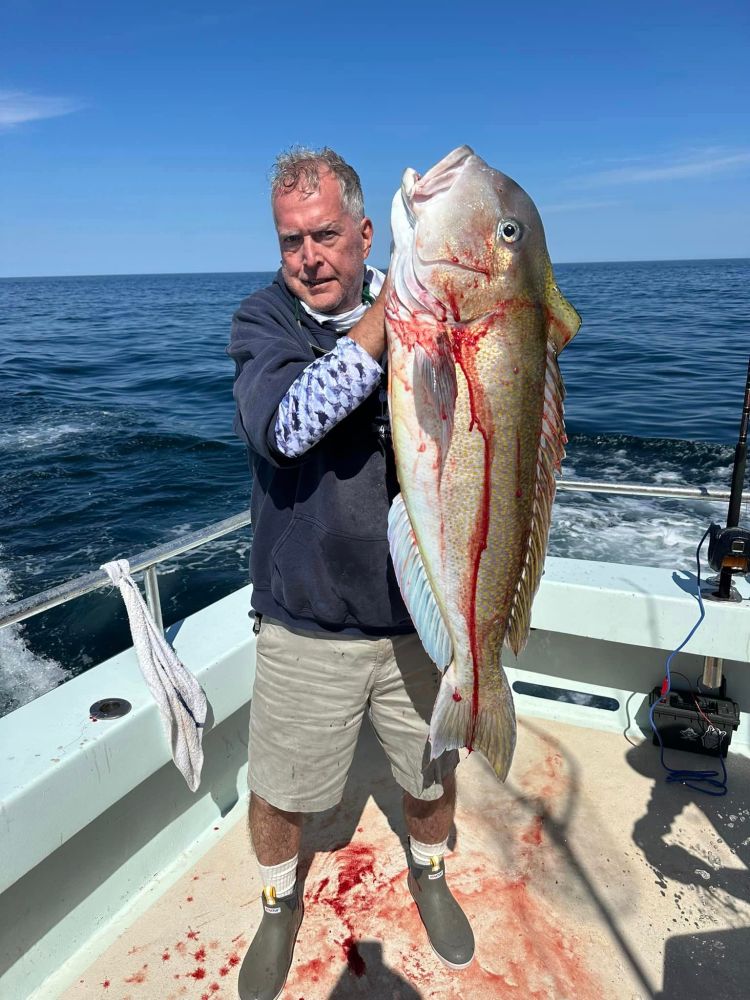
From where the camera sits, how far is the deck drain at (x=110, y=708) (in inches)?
98.7

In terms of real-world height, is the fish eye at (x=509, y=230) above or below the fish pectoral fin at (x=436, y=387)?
above

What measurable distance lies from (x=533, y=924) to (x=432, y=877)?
0.42 m

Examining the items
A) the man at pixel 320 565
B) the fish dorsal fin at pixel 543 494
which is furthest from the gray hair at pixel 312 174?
the fish dorsal fin at pixel 543 494

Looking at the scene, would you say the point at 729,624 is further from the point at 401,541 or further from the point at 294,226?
the point at 294,226

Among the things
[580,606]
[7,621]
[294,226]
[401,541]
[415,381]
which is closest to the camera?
[415,381]

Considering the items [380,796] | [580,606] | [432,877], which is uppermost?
[580,606]

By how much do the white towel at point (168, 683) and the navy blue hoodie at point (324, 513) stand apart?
699mm

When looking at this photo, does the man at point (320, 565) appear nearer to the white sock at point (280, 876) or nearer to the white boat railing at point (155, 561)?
the white sock at point (280, 876)

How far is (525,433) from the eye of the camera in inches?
66.5

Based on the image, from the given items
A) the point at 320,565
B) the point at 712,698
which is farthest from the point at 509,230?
the point at 712,698

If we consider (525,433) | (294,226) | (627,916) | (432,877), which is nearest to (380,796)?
(432,877)

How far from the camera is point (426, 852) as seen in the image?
2592 mm

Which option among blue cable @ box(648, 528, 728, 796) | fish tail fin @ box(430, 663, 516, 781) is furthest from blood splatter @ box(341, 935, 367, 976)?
blue cable @ box(648, 528, 728, 796)

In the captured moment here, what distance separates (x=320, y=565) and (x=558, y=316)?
99 cm
